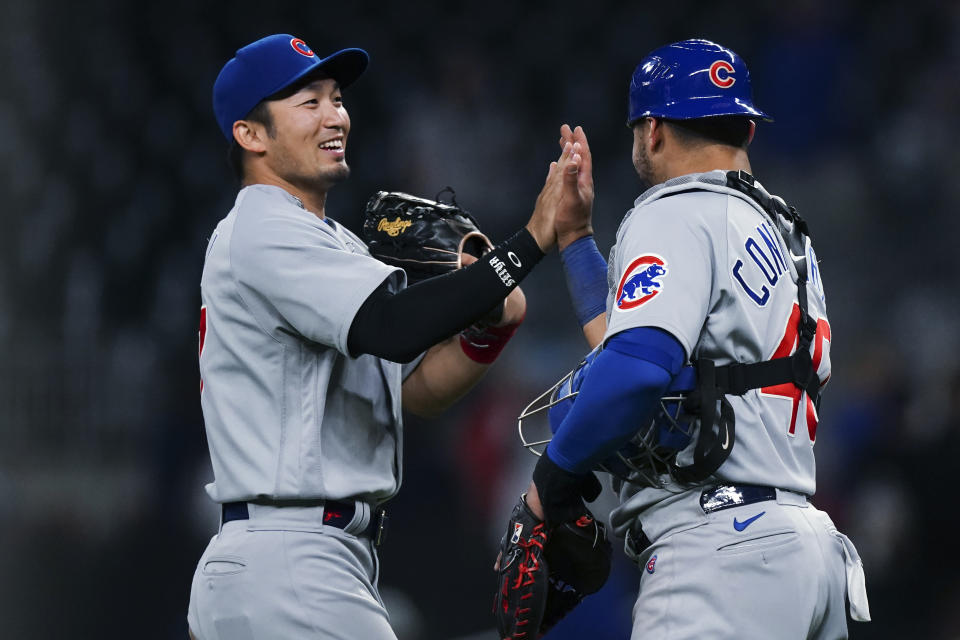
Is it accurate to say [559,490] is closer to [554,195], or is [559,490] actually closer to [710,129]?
[554,195]

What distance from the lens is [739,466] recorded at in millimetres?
2279

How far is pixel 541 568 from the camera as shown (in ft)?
7.99

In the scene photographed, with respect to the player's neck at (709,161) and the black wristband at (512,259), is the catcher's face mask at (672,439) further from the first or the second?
the player's neck at (709,161)

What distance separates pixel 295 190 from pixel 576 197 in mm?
732

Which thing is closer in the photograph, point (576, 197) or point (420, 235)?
point (576, 197)

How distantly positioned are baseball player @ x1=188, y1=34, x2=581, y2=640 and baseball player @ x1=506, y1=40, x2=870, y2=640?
37cm

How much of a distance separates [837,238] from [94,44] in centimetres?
482

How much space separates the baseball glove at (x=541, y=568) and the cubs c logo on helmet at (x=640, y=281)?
21.8 inches

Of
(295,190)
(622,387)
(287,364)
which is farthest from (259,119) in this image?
(622,387)

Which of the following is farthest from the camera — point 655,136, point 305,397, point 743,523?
point 655,136

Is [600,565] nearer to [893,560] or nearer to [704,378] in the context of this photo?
[704,378]

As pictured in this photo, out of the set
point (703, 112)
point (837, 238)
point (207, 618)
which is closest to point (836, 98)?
point (837, 238)

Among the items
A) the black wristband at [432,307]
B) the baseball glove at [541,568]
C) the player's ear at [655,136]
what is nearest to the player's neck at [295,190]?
the black wristband at [432,307]

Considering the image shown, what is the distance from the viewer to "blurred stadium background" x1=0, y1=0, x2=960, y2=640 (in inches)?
217
